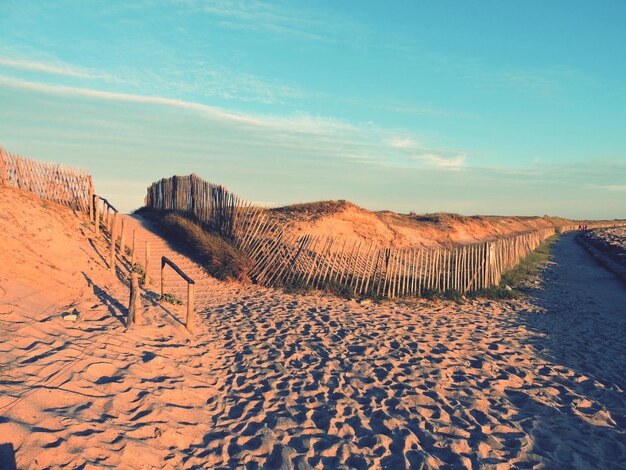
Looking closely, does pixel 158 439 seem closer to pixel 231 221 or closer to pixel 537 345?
pixel 537 345

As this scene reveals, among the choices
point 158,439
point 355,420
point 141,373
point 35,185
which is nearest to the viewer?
point 158,439

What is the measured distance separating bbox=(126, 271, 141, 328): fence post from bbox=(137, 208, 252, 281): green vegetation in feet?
16.3

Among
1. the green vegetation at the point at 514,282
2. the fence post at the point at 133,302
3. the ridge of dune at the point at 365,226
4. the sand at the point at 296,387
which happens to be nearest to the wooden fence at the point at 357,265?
the green vegetation at the point at 514,282

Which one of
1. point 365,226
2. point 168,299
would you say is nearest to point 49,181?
point 168,299

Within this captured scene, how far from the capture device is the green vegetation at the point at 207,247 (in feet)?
39.6

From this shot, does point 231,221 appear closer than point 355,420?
No

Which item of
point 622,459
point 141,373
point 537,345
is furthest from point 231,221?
point 622,459

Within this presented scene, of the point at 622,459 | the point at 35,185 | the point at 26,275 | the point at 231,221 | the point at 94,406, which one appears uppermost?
the point at 35,185

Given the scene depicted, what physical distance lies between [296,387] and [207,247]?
9.02 metres

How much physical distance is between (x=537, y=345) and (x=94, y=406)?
712cm

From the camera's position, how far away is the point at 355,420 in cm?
461

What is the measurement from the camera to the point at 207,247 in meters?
13.6

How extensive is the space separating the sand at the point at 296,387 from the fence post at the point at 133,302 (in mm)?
218

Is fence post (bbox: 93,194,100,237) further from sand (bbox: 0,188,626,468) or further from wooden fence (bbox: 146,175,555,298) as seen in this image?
wooden fence (bbox: 146,175,555,298)
